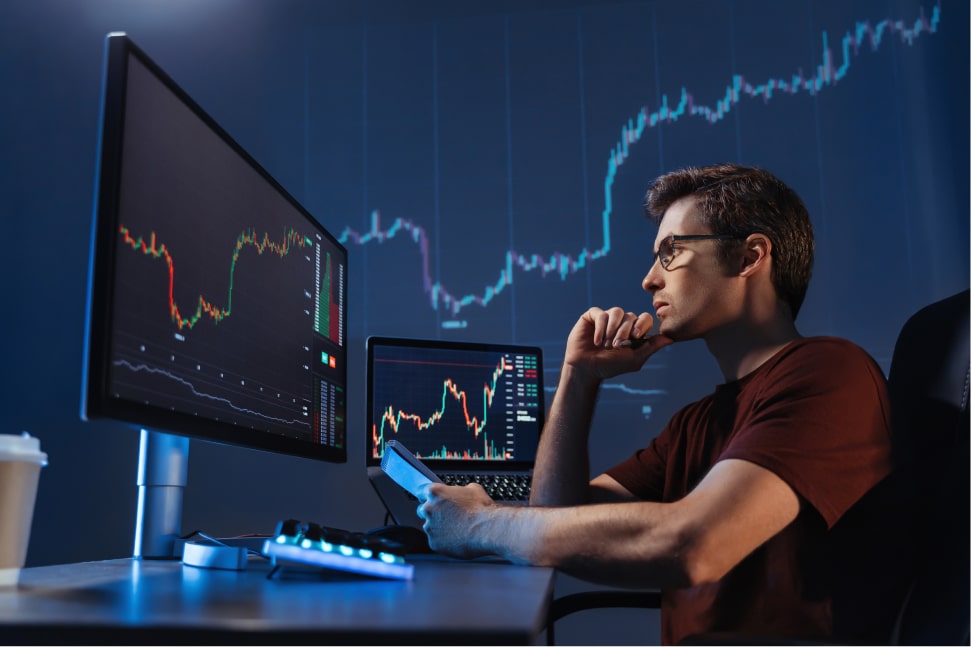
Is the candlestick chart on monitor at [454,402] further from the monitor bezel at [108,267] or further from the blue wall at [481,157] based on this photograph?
the monitor bezel at [108,267]

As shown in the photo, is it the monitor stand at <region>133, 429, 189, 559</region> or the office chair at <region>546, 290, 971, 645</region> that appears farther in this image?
the monitor stand at <region>133, 429, 189, 559</region>

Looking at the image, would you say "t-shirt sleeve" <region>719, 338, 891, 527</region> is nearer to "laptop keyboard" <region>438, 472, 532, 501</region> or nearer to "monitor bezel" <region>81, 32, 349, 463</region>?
"monitor bezel" <region>81, 32, 349, 463</region>

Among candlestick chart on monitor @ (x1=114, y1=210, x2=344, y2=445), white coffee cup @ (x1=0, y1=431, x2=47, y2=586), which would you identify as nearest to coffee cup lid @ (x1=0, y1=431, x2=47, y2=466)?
white coffee cup @ (x1=0, y1=431, x2=47, y2=586)

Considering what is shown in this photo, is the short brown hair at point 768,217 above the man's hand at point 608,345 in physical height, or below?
Answer: above

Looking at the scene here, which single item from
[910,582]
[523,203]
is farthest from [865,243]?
[910,582]

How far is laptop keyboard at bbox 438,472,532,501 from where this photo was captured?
1.89 m

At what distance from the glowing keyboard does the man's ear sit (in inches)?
33.7

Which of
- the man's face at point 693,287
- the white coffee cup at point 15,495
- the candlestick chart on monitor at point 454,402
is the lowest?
the white coffee cup at point 15,495

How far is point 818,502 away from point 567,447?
2.05 feet

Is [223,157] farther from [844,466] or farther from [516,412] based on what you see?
[516,412]

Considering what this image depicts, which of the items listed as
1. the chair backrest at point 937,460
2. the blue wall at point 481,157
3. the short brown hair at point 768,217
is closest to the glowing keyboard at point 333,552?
the chair backrest at point 937,460

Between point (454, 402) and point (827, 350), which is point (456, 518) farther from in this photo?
point (454, 402)

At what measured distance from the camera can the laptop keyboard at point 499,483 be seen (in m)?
1.89

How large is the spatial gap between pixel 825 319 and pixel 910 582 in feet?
3.99
